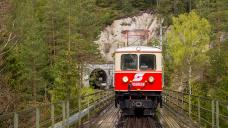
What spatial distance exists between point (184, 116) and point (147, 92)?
6.91ft

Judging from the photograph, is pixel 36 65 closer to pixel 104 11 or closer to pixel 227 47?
pixel 227 47

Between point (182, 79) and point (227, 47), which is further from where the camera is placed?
point (182, 79)

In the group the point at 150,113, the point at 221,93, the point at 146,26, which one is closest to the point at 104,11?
the point at 146,26

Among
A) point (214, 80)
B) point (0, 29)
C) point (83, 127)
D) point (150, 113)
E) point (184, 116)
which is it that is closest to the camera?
point (0, 29)

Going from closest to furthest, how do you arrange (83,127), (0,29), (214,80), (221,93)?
(0,29) < (83,127) < (221,93) < (214,80)

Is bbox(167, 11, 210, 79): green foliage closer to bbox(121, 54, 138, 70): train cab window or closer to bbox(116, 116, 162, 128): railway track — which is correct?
bbox(121, 54, 138, 70): train cab window

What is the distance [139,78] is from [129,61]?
0.97 metres

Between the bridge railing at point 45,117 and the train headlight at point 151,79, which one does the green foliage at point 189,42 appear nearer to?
the train headlight at point 151,79

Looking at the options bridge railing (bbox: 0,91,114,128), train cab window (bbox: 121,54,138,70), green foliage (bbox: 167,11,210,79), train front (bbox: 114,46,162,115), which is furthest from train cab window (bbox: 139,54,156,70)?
green foliage (bbox: 167,11,210,79)

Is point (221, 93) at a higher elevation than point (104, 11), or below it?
below

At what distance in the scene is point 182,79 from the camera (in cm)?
5738

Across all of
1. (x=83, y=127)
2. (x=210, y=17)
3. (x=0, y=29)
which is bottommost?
(x=83, y=127)

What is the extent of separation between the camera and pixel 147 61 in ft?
71.0

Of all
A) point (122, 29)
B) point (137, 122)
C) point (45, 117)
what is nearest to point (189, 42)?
point (122, 29)
